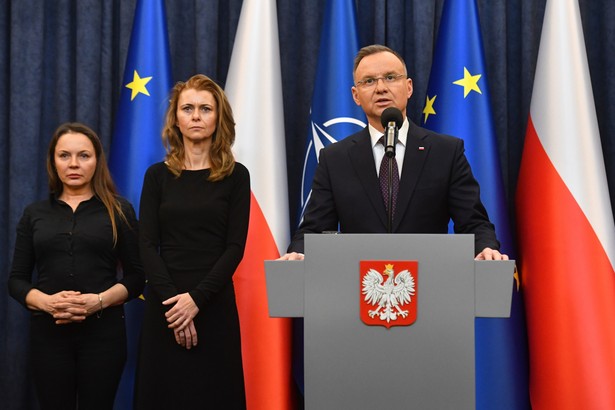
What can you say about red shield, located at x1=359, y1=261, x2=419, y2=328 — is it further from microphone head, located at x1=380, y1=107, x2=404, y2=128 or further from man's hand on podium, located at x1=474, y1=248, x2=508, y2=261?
microphone head, located at x1=380, y1=107, x2=404, y2=128

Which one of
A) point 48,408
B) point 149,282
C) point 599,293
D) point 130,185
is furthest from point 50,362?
point 599,293

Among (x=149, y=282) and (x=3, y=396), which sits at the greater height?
(x=149, y=282)

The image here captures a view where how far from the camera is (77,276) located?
Answer: 3.06 m

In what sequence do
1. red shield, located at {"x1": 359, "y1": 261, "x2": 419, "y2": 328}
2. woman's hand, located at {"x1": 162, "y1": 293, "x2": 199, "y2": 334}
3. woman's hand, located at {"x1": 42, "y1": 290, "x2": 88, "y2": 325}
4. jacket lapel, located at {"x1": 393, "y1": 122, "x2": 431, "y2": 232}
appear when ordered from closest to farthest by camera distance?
red shield, located at {"x1": 359, "y1": 261, "x2": 419, "y2": 328}, jacket lapel, located at {"x1": 393, "y1": 122, "x2": 431, "y2": 232}, woman's hand, located at {"x1": 162, "y1": 293, "x2": 199, "y2": 334}, woman's hand, located at {"x1": 42, "y1": 290, "x2": 88, "y2": 325}

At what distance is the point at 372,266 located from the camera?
1704 millimetres

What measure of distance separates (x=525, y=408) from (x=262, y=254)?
4.75 ft

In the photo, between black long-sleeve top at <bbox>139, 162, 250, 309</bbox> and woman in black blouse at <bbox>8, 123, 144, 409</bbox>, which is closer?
black long-sleeve top at <bbox>139, 162, 250, 309</bbox>

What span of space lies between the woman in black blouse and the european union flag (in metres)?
0.96

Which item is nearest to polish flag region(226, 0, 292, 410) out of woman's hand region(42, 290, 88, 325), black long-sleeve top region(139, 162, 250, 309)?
black long-sleeve top region(139, 162, 250, 309)

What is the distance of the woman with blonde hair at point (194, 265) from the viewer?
112 inches

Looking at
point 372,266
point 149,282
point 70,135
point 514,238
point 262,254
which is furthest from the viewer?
point 514,238

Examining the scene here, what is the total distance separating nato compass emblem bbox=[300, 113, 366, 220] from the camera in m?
3.57

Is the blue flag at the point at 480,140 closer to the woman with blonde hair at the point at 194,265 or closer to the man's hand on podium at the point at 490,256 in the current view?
the woman with blonde hair at the point at 194,265

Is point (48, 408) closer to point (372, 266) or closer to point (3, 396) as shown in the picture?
point (3, 396)
